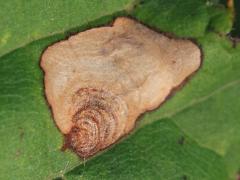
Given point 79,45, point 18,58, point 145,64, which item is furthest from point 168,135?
point 18,58

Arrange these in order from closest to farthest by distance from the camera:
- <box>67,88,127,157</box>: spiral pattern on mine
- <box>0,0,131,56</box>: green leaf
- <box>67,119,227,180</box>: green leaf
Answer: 1. <box>0,0,131,56</box>: green leaf
2. <box>67,88,127,157</box>: spiral pattern on mine
3. <box>67,119,227,180</box>: green leaf

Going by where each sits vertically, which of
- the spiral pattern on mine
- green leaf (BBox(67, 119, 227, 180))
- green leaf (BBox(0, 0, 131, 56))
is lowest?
green leaf (BBox(67, 119, 227, 180))

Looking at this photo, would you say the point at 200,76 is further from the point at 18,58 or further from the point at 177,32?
the point at 18,58

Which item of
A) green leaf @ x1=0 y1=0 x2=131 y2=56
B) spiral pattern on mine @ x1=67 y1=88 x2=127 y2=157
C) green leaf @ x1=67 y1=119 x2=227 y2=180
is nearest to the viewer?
green leaf @ x1=0 y1=0 x2=131 y2=56

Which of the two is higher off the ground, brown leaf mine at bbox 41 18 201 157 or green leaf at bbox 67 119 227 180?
brown leaf mine at bbox 41 18 201 157

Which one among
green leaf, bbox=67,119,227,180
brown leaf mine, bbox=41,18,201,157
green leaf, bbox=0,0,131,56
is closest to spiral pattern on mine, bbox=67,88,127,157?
brown leaf mine, bbox=41,18,201,157

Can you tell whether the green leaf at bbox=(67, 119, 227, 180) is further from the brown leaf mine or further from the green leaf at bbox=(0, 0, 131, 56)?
the green leaf at bbox=(0, 0, 131, 56)

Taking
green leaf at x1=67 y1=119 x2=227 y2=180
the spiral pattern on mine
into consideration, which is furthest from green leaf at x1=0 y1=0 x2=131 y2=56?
green leaf at x1=67 y1=119 x2=227 y2=180

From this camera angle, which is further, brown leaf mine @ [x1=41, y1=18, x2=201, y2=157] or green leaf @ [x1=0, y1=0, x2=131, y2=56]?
brown leaf mine @ [x1=41, y1=18, x2=201, y2=157]

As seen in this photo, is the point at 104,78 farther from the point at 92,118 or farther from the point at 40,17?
the point at 40,17
